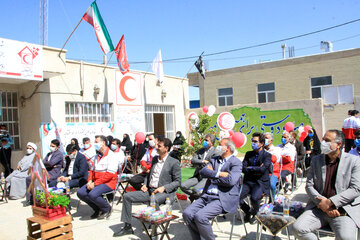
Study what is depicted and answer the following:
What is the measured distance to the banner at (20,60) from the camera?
781 centimetres

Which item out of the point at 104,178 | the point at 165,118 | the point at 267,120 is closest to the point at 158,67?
the point at 165,118

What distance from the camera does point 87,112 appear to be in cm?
1124

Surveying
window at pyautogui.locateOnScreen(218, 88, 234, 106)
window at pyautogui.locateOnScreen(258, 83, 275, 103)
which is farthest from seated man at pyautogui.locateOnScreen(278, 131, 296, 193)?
window at pyautogui.locateOnScreen(218, 88, 234, 106)

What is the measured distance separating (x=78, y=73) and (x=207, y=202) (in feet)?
27.4

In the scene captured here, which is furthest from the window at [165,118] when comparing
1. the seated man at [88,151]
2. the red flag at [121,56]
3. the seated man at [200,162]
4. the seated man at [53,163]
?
the seated man at [200,162]

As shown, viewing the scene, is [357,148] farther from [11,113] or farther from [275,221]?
[11,113]

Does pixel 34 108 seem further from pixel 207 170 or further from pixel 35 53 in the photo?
pixel 207 170

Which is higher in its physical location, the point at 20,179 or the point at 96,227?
the point at 20,179

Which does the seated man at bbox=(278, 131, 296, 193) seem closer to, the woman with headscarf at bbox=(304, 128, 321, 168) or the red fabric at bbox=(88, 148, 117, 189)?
the woman with headscarf at bbox=(304, 128, 321, 168)

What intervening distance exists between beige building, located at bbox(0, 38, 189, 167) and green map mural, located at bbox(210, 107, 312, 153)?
429 cm

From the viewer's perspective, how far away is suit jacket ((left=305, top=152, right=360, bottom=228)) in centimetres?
323

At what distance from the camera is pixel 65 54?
30.4 feet

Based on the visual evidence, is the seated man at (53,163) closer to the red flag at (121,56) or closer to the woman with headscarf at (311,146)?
the red flag at (121,56)

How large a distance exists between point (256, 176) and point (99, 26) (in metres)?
7.14
